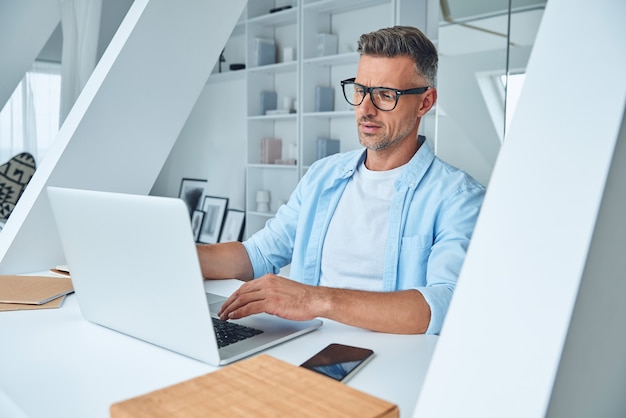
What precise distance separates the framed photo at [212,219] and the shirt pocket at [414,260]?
380 centimetres

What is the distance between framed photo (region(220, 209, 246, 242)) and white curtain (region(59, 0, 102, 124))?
171 centimetres

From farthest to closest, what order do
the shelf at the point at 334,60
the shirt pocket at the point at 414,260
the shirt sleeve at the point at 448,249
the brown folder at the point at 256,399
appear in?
the shelf at the point at 334,60 → the shirt pocket at the point at 414,260 → the shirt sleeve at the point at 448,249 → the brown folder at the point at 256,399

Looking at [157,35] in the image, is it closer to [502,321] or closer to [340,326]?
[340,326]

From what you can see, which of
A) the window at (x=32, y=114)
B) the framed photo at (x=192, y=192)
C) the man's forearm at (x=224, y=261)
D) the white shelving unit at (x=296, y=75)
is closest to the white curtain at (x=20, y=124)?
the window at (x=32, y=114)

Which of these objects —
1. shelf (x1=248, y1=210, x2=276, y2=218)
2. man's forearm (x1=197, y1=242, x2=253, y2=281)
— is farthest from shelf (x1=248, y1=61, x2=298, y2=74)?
man's forearm (x1=197, y1=242, x2=253, y2=281)

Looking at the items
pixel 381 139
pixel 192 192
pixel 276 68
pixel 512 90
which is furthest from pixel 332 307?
pixel 192 192

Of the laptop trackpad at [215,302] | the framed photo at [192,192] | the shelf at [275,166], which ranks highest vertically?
the shelf at [275,166]

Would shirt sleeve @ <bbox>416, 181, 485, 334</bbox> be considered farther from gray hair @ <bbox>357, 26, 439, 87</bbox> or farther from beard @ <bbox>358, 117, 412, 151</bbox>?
gray hair @ <bbox>357, 26, 439, 87</bbox>

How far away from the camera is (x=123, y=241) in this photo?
40.1 inches

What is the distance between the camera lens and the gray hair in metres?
1.66

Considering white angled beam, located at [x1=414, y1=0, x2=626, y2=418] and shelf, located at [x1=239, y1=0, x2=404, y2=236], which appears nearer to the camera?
white angled beam, located at [x1=414, y1=0, x2=626, y2=418]

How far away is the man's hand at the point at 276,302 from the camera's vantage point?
3.78 ft

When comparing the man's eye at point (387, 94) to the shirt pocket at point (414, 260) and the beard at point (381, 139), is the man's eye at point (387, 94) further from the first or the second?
the shirt pocket at point (414, 260)

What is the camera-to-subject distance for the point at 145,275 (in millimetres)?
1004
